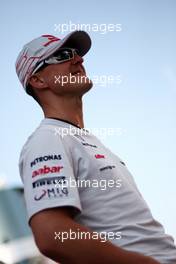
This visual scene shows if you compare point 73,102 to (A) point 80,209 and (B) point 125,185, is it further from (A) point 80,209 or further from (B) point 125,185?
(A) point 80,209

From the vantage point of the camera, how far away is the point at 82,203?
2.26 meters

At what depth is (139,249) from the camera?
2166 mm

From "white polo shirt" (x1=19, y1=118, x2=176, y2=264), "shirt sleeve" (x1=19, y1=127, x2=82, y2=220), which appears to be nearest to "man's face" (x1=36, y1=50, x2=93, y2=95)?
"white polo shirt" (x1=19, y1=118, x2=176, y2=264)

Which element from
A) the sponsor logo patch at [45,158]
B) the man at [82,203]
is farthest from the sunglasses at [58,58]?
the sponsor logo patch at [45,158]

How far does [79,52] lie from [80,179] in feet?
4.23

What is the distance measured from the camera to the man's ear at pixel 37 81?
3.01 m

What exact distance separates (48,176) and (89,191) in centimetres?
24

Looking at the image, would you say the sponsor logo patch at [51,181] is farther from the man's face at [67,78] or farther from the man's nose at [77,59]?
the man's nose at [77,59]

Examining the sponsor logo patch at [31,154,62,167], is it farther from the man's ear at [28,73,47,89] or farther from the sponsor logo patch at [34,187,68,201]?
the man's ear at [28,73,47,89]

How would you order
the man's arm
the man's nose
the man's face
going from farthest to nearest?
the man's nose, the man's face, the man's arm

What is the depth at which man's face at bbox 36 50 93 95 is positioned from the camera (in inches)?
117

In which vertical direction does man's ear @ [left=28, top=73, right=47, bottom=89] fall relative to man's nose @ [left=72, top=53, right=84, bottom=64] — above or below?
below

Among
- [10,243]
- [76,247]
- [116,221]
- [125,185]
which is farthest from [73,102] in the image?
[10,243]

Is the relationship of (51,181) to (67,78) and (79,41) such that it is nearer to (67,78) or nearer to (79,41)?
(67,78)
